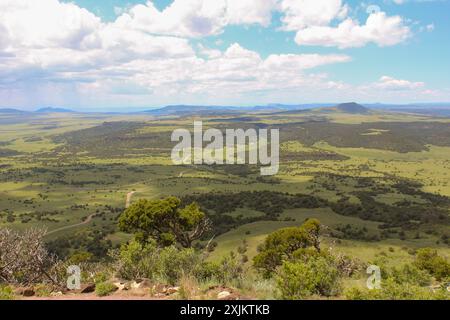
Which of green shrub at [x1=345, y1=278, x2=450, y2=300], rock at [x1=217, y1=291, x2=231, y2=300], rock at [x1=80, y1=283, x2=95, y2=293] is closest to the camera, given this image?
green shrub at [x1=345, y1=278, x2=450, y2=300]

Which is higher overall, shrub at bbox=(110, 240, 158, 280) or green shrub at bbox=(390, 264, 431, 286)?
shrub at bbox=(110, 240, 158, 280)

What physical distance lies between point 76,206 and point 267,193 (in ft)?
165

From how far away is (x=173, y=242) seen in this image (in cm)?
3450

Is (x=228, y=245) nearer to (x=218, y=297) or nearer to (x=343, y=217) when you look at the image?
(x=343, y=217)

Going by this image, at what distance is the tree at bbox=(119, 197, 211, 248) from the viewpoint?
35.3 m

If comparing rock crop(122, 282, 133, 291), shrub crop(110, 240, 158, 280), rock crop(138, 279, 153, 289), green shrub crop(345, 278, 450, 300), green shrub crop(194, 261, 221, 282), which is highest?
green shrub crop(345, 278, 450, 300)

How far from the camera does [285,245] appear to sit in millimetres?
36938

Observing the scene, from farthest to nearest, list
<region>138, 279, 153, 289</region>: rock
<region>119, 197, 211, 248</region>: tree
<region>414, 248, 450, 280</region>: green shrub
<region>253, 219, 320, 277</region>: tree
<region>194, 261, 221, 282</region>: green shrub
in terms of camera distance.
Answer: <region>253, 219, 320, 277</region>: tree, <region>119, 197, 211, 248</region>: tree, <region>414, 248, 450, 280</region>: green shrub, <region>194, 261, 221, 282</region>: green shrub, <region>138, 279, 153, 289</region>: rock

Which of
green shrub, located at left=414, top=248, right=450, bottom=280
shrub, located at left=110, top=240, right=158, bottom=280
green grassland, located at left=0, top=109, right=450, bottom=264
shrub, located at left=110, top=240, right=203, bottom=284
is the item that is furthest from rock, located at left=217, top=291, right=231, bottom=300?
green grassland, located at left=0, top=109, right=450, bottom=264

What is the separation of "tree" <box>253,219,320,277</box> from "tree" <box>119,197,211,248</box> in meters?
6.17

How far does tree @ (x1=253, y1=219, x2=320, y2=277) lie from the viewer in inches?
1410

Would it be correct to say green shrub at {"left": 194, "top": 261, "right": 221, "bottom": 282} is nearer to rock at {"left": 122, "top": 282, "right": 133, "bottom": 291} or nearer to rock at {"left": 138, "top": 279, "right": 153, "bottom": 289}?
rock at {"left": 138, "top": 279, "right": 153, "bottom": 289}

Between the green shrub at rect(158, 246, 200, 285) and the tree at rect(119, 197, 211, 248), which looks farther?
the tree at rect(119, 197, 211, 248)
